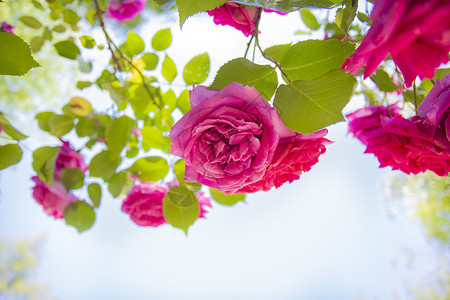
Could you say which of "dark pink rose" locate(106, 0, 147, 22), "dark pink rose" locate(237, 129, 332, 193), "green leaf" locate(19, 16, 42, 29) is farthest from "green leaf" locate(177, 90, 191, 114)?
"dark pink rose" locate(106, 0, 147, 22)

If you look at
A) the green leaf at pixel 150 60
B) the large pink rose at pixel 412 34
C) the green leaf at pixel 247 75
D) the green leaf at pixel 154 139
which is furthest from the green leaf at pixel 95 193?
the large pink rose at pixel 412 34

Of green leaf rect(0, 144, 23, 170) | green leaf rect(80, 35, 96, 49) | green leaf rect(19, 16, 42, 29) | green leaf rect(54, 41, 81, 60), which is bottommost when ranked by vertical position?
green leaf rect(0, 144, 23, 170)

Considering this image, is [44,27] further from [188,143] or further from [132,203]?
[188,143]

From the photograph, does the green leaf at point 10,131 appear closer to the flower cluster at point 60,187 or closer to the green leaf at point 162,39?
the flower cluster at point 60,187

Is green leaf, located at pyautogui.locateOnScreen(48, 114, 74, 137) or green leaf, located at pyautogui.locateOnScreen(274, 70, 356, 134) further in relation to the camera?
green leaf, located at pyautogui.locateOnScreen(48, 114, 74, 137)

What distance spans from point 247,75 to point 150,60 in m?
0.32

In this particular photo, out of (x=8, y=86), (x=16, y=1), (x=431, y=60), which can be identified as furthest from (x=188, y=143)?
(x=8, y=86)

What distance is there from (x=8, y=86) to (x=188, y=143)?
2.48m

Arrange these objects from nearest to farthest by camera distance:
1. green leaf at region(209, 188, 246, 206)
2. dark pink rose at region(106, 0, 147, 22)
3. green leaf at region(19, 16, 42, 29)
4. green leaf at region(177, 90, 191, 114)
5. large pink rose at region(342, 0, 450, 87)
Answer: large pink rose at region(342, 0, 450, 87)
green leaf at region(209, 188, 246, 206)
green leaf at region(177, 90, 191, 114)
green leaf at region(19, 16, 42, 29)
dark pink rose at region(106, 0, 147, 22)

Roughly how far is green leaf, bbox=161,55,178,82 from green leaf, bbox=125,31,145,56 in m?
0.08

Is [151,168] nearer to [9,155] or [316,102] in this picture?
[9,155]

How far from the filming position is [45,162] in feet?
1.54

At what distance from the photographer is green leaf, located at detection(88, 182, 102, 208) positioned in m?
0.47

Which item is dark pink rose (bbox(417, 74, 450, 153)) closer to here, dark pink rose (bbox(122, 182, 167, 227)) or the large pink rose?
the large pink rose
